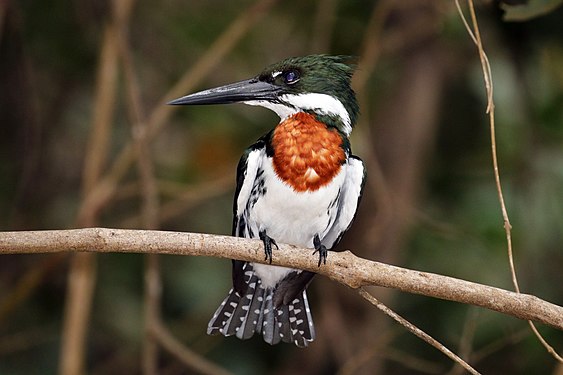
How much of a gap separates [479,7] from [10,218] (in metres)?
2.24

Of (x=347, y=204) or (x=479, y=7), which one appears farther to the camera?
(x=479, y=7)

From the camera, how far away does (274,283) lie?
3.43 metres

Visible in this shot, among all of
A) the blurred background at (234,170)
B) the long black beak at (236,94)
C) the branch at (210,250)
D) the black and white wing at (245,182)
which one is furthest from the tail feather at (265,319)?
the branch at (210,250)

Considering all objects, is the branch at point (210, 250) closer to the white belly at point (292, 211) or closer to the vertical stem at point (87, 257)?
the white belly at point (292, 211)

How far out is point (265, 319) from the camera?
11.1ft

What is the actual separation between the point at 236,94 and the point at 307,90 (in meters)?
0.23

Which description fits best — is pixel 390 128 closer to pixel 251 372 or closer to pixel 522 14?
pixel 251 372

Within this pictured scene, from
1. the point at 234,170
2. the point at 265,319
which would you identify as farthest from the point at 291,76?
the point at 234,170

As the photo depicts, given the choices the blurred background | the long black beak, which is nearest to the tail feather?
the blurred background

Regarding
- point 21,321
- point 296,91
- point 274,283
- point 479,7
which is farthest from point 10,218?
point 479,7

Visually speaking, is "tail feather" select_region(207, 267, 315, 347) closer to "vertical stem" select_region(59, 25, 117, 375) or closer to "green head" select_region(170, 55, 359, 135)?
"green head" select_region(170, 55, 359, 135)

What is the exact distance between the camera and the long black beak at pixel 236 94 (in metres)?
3.01

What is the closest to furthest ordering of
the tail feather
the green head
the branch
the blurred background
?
the branch, the green head, the tail feather, the blurred background

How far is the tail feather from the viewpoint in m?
3.30
